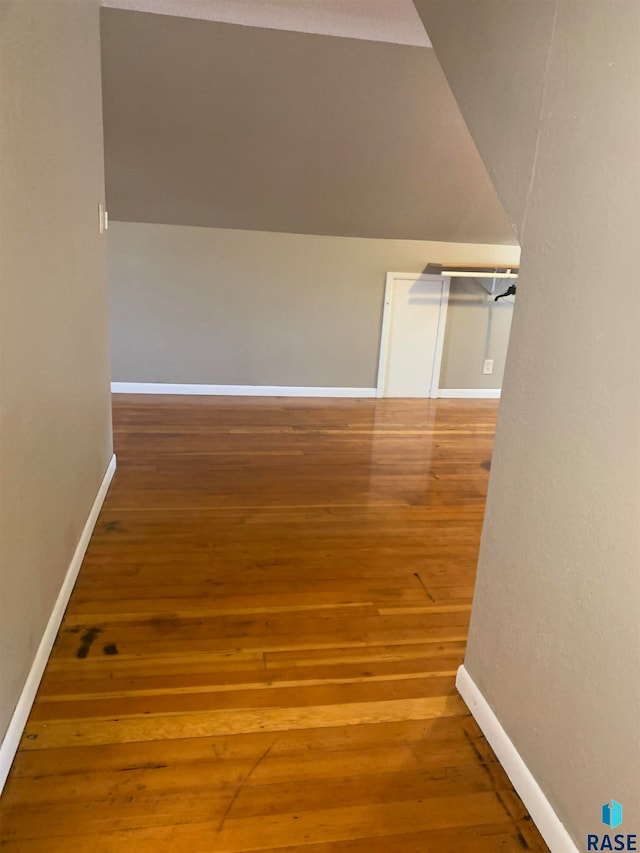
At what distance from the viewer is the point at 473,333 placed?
5059 mm

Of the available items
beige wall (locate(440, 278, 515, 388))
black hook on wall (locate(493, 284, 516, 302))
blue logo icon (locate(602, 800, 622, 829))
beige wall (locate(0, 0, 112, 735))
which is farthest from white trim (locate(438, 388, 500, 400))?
blue logo icon (locate(602, 800, 622, 829))

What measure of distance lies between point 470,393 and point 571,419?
4.11 m

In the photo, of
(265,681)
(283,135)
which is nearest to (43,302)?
(265,681)

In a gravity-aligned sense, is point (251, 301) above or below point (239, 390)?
above

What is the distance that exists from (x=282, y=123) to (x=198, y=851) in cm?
345

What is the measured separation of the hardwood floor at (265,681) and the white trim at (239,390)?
164 cm

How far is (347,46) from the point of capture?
2957 millimetres

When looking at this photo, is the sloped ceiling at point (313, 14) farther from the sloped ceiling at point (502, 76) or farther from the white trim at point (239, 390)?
the white trim at point (239, 390)

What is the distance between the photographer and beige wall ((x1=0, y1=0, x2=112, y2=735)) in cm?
135

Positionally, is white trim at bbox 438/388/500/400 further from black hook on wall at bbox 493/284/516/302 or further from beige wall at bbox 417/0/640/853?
beige wall at bbox 417/0/640/853

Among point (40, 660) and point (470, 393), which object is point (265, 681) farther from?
point (470, 393)

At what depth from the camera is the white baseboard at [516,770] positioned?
1.23 metres

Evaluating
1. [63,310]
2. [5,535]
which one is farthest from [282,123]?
[5,535]

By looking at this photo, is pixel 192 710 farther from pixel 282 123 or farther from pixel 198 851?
pixel 282 123
